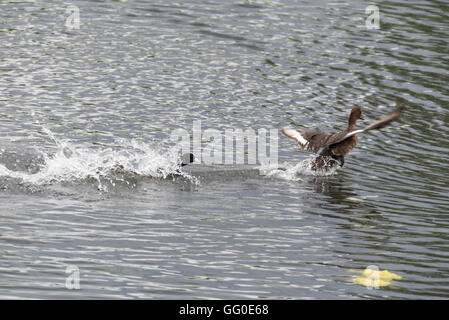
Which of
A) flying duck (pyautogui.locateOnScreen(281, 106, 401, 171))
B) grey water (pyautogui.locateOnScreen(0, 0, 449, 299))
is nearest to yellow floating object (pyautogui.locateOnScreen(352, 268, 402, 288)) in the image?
grey water (pyautogui.locateOnScreen(0, 0, 449, 299))

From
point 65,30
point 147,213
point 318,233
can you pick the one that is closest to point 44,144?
point 147,213

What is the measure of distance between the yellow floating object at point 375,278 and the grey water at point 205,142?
13 centimetres

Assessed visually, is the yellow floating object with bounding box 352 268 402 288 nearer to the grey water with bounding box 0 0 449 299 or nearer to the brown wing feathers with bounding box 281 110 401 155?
the grey water with bounding box 0 0 449 299

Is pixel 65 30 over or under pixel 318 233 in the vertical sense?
over

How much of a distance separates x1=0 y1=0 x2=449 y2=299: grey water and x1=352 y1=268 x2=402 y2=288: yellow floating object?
0.13m

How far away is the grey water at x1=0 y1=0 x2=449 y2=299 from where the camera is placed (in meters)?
8.80

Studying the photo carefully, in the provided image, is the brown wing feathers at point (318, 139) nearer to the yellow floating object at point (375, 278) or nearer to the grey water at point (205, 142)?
the grey water at point (205, 142)

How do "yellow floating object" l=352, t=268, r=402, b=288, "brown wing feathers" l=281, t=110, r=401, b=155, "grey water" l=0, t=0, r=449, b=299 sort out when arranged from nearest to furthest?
1. "yellow floating object" l=352, t=268, r=402, b=288
2. "grey water" l=0, t=0, r=449, b=299
3. "brown wing feathers" l=281, t=110, r=401, b=155

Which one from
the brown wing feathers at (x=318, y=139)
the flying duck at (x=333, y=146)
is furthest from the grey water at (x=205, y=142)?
the brown wing feathers at (x=318, y=139)

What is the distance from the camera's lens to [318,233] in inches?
401

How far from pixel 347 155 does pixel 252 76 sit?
4.35 m

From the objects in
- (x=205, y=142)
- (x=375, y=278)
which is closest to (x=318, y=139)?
(x=205, y=142)

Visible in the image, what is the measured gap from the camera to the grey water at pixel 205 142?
8.80 metres

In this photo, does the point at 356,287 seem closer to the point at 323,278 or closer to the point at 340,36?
the point at 323,278
